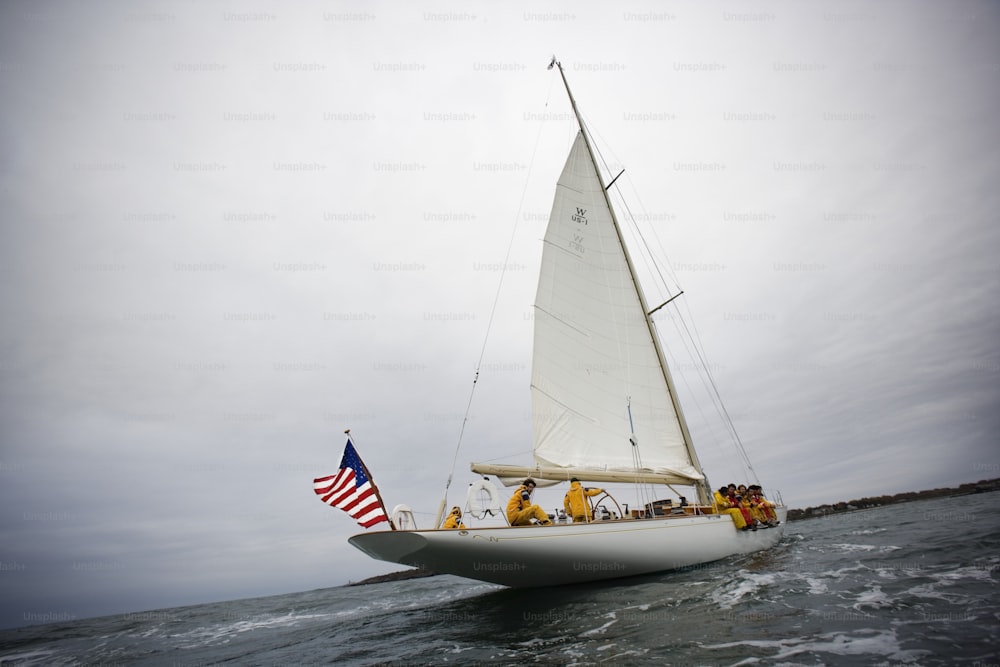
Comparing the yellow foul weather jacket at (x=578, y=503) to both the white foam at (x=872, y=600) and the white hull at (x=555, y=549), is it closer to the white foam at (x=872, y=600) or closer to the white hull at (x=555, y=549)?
the white hull at (x=555, y=549)

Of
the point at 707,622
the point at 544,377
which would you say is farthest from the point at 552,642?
the point at 544,377

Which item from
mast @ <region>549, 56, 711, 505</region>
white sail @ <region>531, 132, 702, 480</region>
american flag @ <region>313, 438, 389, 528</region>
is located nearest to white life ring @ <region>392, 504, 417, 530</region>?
american flag @ <region>313, 438, 389, 528</region>

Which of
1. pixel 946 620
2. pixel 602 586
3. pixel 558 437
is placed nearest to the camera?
pixel 946 620

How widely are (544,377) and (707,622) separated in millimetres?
8049

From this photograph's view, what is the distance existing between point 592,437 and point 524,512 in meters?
4.05

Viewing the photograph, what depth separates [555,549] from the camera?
32.1 ft

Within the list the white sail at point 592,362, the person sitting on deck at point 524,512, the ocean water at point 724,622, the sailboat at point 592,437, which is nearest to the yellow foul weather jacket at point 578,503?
the sailboat at point 592,437

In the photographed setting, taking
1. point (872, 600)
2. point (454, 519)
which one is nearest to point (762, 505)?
point (872, 600)

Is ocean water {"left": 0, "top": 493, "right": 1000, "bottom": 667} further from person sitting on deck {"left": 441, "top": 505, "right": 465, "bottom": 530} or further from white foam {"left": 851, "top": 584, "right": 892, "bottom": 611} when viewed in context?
person sitting on deck {"left": 441, "top": 505, "right": 465, "bottom": 530}

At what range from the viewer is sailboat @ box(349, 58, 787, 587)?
31.8 ft

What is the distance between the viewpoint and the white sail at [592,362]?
44.4 feet

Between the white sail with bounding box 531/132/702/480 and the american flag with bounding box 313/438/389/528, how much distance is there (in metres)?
5.16

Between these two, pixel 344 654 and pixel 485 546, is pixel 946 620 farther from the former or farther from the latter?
pixel 344 654

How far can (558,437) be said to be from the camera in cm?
1342
